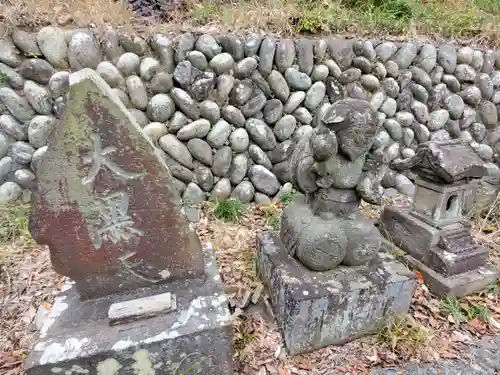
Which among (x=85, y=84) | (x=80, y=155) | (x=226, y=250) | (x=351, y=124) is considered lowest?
(x=226, y=250)

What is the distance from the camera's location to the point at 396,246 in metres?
2.89

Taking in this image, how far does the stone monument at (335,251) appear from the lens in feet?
6.04

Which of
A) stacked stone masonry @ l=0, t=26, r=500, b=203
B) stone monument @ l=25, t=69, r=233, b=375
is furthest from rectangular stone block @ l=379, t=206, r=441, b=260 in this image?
stone monument @ l=25, t=69, r=233, b=375

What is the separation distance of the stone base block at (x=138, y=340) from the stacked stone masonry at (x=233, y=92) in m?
1.98

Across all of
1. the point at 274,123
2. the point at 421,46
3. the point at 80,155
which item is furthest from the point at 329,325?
the point at 421,46

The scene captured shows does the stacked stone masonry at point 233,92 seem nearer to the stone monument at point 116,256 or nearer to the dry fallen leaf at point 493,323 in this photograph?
the stone monument at point 116,256

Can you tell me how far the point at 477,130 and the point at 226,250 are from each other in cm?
363

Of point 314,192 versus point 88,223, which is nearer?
point 88,223

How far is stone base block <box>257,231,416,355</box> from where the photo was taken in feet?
6.26

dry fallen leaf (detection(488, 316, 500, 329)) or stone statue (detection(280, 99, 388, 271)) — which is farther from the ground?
stone statue (detection(280, 99, 388, 271))

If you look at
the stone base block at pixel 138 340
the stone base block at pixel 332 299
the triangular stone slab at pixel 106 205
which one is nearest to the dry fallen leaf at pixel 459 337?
the stone base block at pixel 332 299

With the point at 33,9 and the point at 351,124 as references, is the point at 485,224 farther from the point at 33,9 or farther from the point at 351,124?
the point at 33,9

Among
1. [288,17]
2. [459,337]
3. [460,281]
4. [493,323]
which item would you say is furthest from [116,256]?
[288,17]

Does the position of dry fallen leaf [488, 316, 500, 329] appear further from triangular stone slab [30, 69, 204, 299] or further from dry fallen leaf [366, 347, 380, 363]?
triangular stone slab [30, 69, 204, 299]
